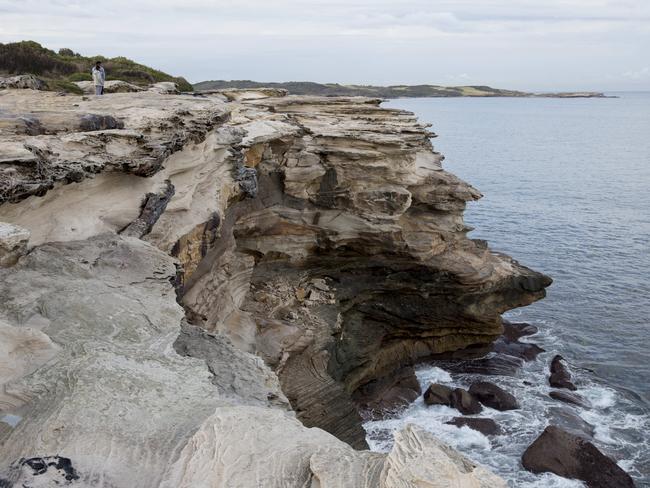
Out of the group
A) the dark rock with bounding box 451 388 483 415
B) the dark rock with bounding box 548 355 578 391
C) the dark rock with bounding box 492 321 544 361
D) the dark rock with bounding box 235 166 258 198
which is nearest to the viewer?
the dark rock with bounding box 235 166 258 198

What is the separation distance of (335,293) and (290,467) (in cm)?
1712

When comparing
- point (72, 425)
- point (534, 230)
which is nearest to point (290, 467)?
point (72, 425)

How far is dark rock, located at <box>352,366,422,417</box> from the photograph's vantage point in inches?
906

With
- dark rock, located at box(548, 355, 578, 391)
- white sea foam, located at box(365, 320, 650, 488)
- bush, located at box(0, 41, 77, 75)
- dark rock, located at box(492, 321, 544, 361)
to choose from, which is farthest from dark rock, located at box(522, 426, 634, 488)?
bush, located at box(0, 41, 77, 75)

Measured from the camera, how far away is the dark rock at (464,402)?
2292 cm

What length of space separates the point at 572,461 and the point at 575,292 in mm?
15183

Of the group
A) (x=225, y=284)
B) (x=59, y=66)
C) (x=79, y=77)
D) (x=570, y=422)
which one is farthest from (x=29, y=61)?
(x=570, y=422)

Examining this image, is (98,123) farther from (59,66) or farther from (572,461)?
(59,66)

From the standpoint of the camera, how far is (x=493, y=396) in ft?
77.4

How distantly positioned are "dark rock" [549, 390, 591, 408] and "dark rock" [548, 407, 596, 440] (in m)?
0.72

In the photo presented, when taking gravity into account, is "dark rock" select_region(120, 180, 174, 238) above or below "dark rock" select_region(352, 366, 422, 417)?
above

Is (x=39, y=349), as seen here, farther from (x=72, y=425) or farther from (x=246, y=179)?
(x=246, y=179)

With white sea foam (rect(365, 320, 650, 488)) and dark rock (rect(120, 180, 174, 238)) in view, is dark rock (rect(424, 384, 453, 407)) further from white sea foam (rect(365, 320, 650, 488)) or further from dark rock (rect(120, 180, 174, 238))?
dark rock (rect(120, 180, 174, 238))

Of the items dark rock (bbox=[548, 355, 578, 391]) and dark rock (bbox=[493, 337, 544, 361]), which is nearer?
dark rock (bbox=[548, 355, 578, 391])
